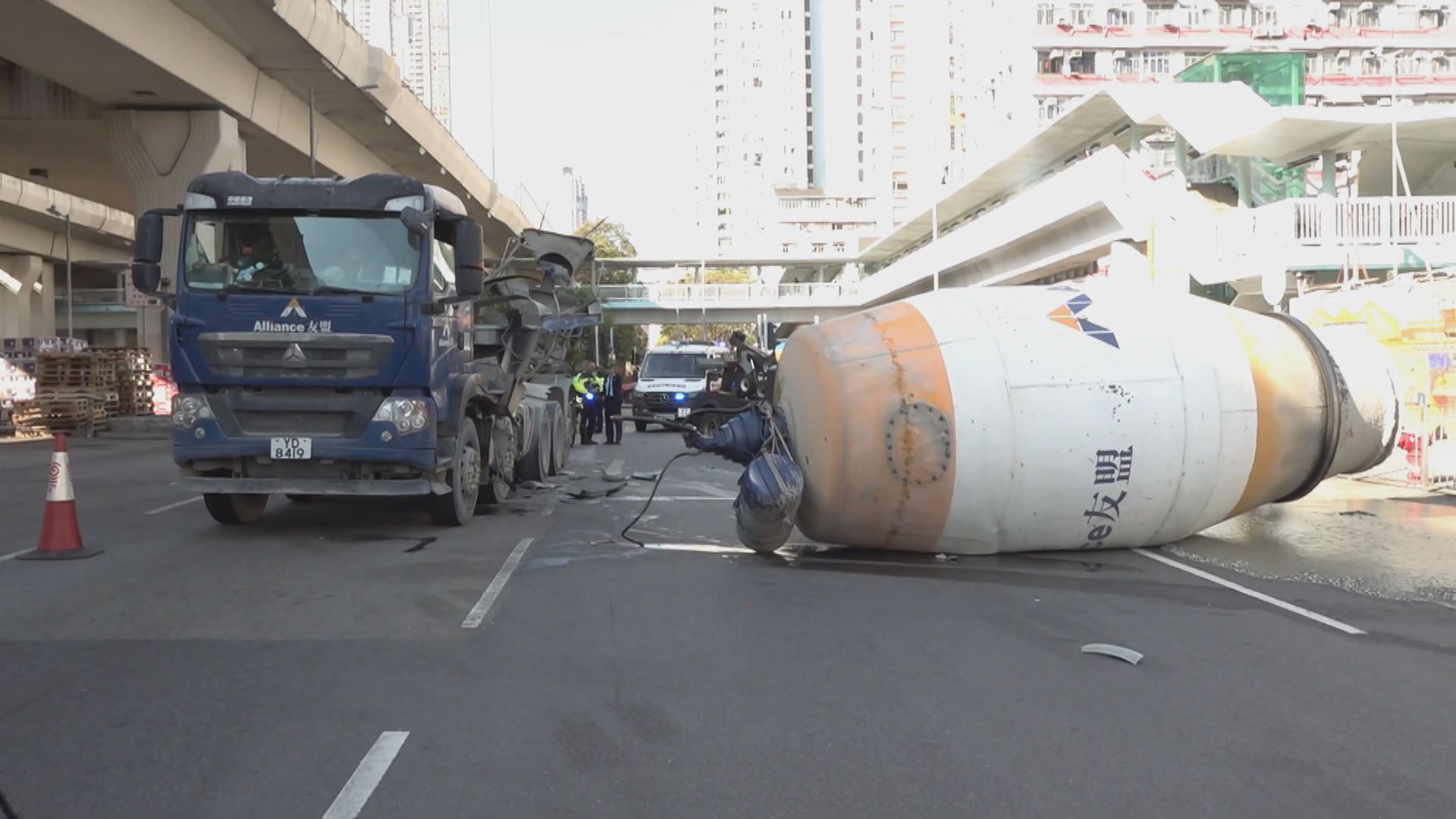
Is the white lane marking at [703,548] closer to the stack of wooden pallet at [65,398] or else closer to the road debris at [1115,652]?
the road debris at [1115,652]

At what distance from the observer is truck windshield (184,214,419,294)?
10047 mm

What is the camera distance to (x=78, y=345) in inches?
1335

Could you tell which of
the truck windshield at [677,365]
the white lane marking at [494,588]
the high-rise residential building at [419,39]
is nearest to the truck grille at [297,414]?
the white lane marking at [494,588]

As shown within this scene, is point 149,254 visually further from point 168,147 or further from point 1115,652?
point 168,147

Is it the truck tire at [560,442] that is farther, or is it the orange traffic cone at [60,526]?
the truck tire at [560,442]

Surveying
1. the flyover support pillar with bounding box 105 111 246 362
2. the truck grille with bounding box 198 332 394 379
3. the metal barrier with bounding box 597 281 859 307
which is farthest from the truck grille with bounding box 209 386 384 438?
the metal barrier with bounding box 597 281 859 307

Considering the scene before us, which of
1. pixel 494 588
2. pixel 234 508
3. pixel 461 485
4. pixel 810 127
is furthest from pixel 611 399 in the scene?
pixel 810 127

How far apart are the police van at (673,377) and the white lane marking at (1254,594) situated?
58.2 ft

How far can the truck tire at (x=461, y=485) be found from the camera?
11.0 meters

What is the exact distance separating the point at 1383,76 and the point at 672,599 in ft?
253

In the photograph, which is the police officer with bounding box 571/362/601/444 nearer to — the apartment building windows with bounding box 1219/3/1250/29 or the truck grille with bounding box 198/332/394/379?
the truck grille with bounding box 198/332/394/379

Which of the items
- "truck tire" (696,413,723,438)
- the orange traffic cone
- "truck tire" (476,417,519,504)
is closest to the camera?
the orange traffic cone

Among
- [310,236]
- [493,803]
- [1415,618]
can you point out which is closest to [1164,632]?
[1415,618]

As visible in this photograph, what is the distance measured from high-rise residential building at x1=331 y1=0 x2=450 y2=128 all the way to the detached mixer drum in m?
50.8
